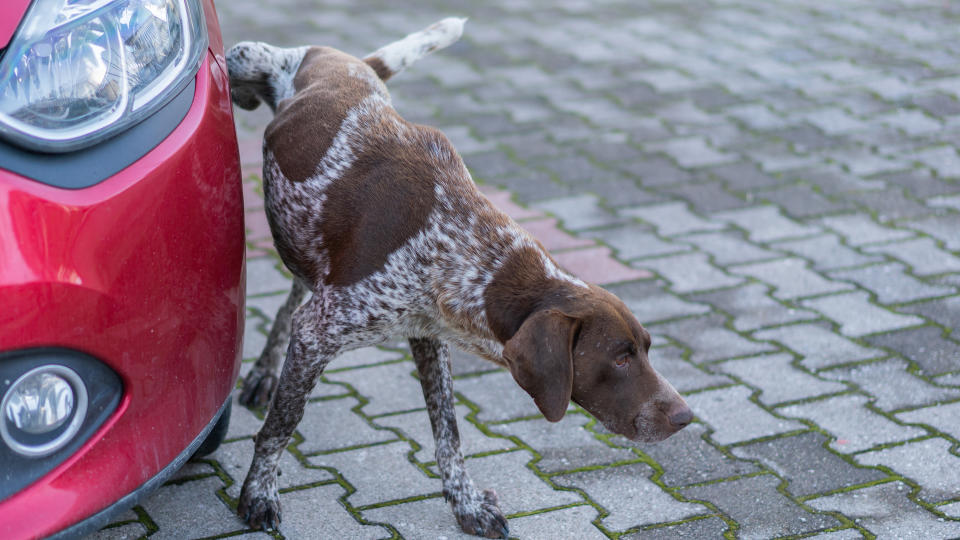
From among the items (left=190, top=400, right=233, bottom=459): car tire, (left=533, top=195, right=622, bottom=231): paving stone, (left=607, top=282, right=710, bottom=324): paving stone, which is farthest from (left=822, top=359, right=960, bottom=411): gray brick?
(left=190, top=400, right=233, bottom=459): car tire

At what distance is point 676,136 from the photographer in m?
7.14

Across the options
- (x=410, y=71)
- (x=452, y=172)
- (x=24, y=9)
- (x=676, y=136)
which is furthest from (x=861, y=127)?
(x=24, y=9)

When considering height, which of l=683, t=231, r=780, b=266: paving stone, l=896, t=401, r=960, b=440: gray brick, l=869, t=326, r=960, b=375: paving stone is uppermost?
l=869, t=326, r=960, b=375: paving stone

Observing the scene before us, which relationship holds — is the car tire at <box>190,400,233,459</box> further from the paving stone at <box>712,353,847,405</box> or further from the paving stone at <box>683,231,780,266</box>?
the paving stone at <box>683,231,780,266</box>

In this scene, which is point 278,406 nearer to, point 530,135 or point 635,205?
point 635,205

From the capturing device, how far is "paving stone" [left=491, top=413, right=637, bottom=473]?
12.6 feet

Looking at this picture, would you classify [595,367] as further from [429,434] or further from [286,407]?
[429,434]

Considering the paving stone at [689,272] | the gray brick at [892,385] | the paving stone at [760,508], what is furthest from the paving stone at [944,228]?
the paving stone at [760,508]

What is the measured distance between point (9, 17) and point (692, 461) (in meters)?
2.44

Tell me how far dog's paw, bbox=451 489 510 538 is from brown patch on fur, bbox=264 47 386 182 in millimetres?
1062

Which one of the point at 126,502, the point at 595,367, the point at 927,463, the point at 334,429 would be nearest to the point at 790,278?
the point at 927,463

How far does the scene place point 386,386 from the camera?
4.38m

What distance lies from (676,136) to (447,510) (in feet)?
13.4

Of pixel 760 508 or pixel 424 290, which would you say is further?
pixel 760 508
